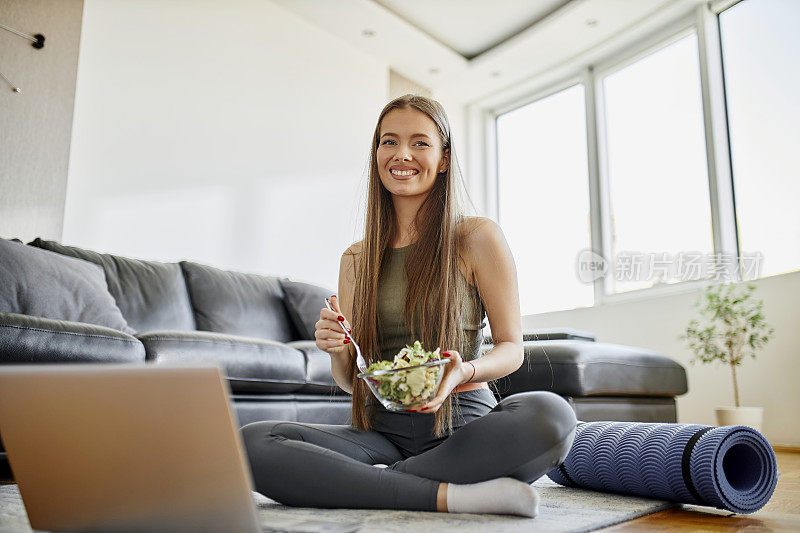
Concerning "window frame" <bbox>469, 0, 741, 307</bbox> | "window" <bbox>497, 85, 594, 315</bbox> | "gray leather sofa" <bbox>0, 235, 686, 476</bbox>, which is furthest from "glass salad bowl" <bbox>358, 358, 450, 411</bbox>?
"window" <bbox>497, 85, 594, 315</bbox>

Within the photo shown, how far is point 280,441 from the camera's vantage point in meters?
1.27

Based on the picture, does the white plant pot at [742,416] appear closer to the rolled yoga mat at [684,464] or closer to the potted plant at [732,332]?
the potted plant at [732,332]

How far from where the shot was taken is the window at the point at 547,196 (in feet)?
16.5

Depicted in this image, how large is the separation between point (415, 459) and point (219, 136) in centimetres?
A: 318

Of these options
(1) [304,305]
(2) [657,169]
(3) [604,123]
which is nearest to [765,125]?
(2) [657,169]

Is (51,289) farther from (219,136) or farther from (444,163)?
(219,136)

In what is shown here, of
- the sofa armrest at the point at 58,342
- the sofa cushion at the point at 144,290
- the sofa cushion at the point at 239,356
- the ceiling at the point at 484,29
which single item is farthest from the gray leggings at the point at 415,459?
the ceiling at the point at 484,29

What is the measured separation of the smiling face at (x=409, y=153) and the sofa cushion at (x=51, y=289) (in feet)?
4.38

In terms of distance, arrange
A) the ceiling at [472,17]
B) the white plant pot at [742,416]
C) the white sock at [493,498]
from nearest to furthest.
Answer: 1. the white sock at [493,498]
2. the white plant pot at [742,416]
3. the ceiling at [472,17]

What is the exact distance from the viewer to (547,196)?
210 inches

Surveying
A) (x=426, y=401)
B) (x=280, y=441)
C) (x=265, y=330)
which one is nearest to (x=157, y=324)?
(x=265, y=330)

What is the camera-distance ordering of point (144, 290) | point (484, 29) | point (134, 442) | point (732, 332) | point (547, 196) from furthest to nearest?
point (547, 196), point (484, 29), point (732, 332), point (144, 290), point (134, 442)

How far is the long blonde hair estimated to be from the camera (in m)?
1.39

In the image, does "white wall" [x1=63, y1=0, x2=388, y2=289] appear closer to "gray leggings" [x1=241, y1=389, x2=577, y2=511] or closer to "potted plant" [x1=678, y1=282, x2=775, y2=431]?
"potted plant" [x1=678, y1=282, x2=775, y2=431]
